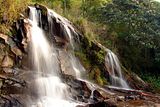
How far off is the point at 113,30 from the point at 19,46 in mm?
11825

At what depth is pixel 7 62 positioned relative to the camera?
17.4m

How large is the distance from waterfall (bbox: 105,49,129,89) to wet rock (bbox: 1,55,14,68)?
6.66 meters

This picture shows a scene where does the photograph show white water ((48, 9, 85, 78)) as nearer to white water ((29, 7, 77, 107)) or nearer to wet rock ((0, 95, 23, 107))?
white water ((29, 7, 77, 107))

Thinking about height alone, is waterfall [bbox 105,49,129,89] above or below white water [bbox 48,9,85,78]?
below

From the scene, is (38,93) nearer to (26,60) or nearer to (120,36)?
(26,60)

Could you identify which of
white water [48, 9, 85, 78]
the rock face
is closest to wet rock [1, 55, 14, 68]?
the rock face

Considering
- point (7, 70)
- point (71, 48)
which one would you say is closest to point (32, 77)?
point (7, 70)

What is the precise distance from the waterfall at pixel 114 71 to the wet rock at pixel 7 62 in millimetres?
6661

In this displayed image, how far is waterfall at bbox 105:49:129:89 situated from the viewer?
853 inches

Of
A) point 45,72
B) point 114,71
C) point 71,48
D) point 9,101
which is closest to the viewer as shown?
point 9,101

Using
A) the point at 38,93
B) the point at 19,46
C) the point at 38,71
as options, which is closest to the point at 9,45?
the point at 19,46

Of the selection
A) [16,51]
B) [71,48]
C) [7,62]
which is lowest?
[7,62]

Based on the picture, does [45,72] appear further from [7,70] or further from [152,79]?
[152,79]

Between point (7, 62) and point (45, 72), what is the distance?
2.07m
